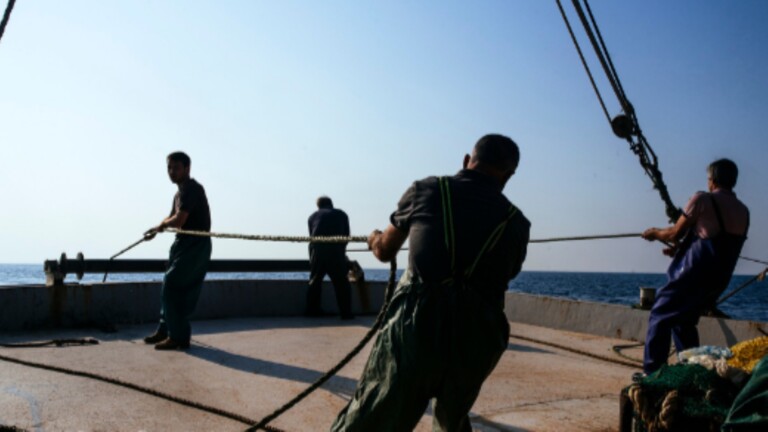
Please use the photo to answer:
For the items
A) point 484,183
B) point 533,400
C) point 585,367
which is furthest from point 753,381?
point 585,367

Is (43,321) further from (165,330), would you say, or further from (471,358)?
(471,358)

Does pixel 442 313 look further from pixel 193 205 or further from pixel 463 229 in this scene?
pixel 193 205

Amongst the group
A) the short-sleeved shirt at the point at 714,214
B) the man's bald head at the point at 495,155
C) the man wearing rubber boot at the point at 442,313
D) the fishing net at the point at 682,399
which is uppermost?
the man's bald head at the point at 495,155

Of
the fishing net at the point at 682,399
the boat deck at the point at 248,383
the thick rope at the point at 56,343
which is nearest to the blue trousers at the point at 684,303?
the boat deck at the point at 248,383

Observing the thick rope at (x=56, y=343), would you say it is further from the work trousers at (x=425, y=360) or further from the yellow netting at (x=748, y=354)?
the yellow netting at (x=748, y=354)

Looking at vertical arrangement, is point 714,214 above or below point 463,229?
above

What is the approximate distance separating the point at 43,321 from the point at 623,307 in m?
6.94

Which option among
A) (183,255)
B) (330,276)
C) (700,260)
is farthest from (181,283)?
(700,260)

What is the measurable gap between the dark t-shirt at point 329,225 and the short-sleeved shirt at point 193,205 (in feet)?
7.98

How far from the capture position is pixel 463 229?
2.58 meters

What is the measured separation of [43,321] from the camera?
25.5ft

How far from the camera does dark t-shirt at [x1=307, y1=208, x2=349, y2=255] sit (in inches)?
350

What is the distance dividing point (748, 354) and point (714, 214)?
1353mm

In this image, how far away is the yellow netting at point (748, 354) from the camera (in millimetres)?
3412
